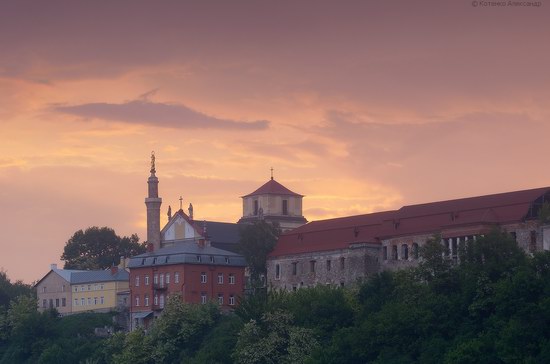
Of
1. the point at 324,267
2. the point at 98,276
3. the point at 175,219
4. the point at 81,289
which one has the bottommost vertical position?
the point at 81,289

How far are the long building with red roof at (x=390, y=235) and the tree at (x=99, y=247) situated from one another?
138 feet

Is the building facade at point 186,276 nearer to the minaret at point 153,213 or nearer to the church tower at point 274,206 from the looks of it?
the minaret at point 153,213

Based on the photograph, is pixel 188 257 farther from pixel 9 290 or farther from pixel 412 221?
pixel 9 290

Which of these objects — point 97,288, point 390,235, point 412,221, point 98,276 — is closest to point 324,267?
point 390,235

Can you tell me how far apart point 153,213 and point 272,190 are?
13291 mm

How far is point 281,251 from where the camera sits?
386ft

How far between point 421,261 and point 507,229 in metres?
7.10

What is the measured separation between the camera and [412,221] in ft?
348

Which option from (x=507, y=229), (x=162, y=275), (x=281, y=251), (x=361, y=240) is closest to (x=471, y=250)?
(x=507, y=229)

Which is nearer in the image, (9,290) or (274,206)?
(274,206)

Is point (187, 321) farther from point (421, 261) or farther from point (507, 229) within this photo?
point (507, 229)

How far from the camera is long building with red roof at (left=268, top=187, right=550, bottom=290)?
3839 inches

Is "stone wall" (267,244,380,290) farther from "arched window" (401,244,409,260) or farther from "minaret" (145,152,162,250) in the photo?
"minaret" (145,152,162,250)

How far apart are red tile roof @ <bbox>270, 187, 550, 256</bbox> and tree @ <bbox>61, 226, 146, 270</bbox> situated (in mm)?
42283
